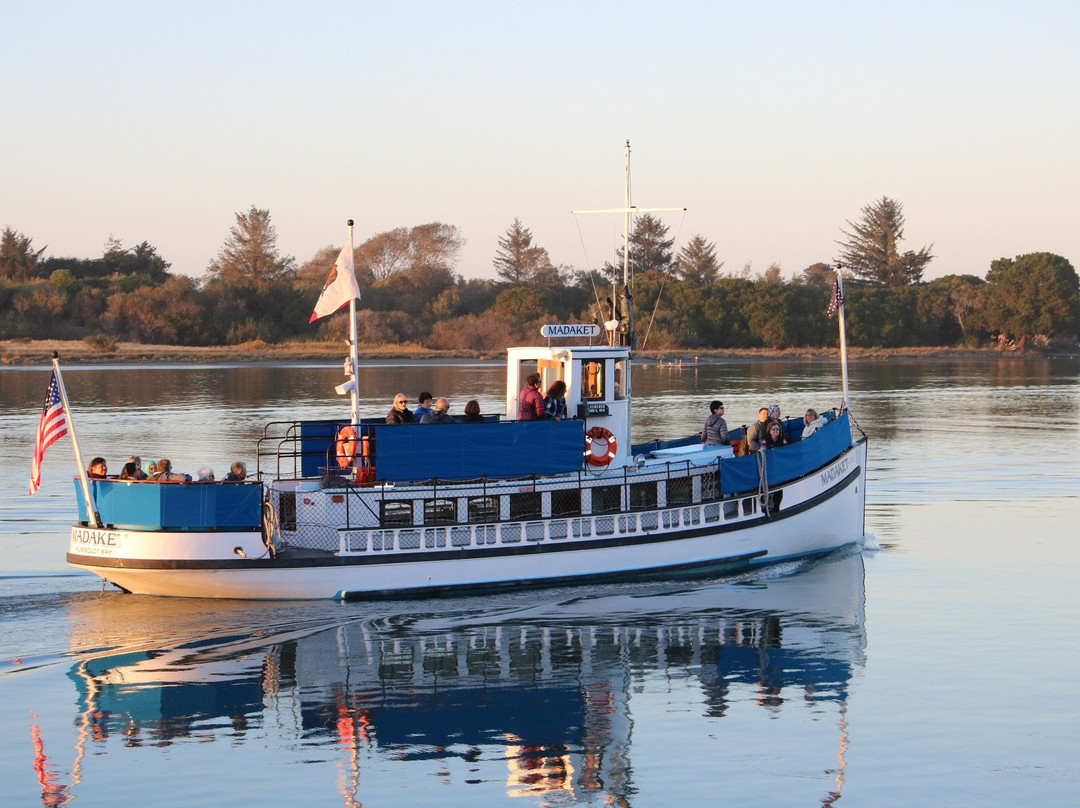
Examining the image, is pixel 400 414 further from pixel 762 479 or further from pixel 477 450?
pixel 762 479

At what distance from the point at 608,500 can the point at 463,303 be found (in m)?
108

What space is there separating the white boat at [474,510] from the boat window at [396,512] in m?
0.02

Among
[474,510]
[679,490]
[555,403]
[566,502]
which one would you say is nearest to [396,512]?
[474,510]

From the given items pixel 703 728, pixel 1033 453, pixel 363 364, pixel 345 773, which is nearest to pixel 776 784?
pixel 703 728

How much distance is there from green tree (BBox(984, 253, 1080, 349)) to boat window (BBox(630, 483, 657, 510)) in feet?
371

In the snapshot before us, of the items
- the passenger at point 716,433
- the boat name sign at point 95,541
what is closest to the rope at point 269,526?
the boat name sign at point 95,541

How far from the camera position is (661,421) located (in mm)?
54219

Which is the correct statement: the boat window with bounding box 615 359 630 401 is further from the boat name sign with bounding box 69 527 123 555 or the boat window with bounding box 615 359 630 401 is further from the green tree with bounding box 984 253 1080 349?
the green tree with bounding box 984 253 1080 349

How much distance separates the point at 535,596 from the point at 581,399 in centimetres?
390

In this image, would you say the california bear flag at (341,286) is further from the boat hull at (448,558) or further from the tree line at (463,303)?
the tree line at (463,303)

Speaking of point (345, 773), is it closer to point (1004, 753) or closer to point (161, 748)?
point (161, 748)

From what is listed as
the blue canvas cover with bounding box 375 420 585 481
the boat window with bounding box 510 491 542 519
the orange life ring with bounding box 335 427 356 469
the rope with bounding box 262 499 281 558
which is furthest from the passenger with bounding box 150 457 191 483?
the boat window with bounding box 510 491 542 519

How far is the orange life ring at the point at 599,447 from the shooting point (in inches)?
971

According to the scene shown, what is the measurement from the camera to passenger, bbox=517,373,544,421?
2383cm
